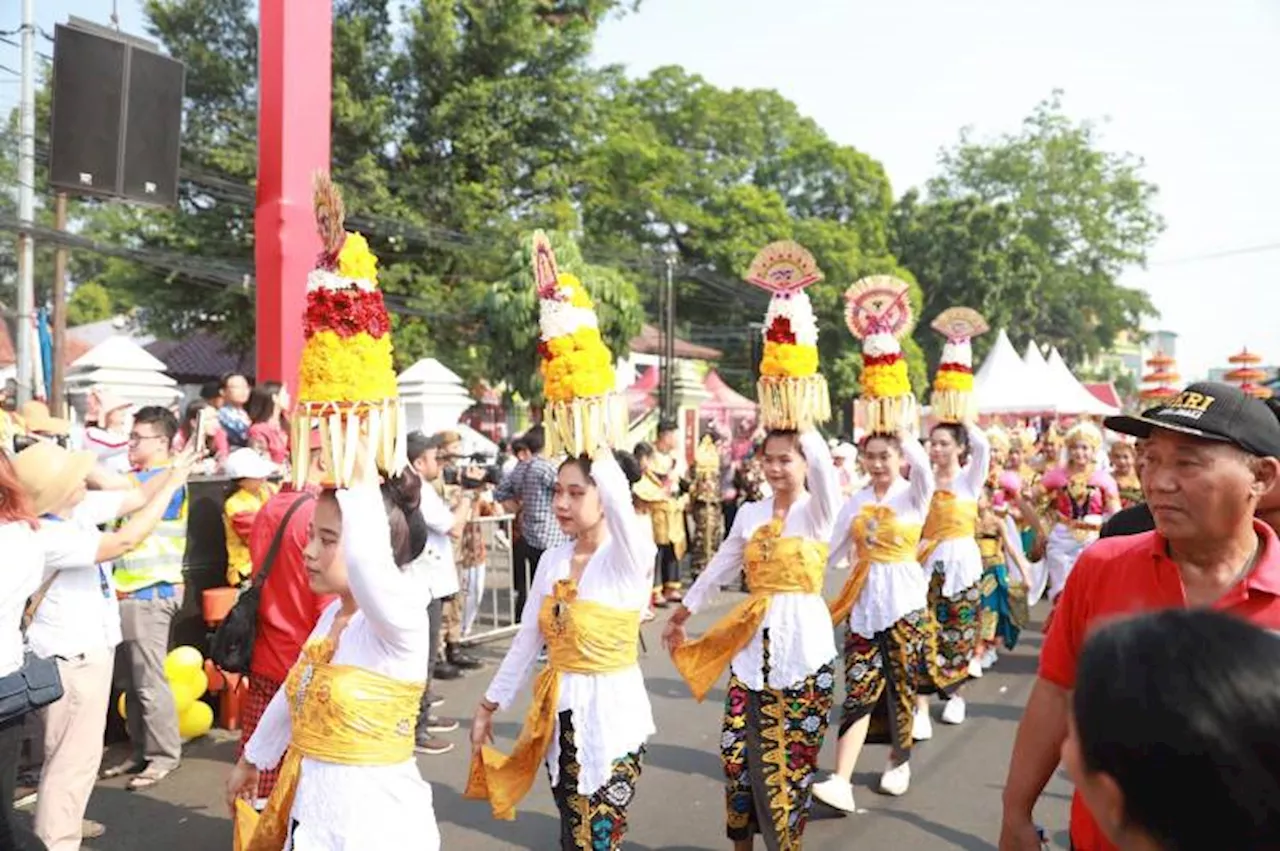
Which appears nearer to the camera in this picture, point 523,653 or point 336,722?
point 336,722

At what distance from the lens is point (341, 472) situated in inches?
102

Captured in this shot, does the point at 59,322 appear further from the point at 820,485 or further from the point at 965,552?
the point at 820,485

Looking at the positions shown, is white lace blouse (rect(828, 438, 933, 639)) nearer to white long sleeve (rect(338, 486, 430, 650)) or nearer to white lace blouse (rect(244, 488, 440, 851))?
white lace blouse (rect(244, 488, 440, 851))

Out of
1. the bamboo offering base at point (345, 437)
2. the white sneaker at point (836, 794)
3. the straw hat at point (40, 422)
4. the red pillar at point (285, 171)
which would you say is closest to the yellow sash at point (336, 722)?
the bamboo offering base at point (345, 437)

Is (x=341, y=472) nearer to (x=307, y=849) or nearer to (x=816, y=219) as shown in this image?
(x=307, y=849)

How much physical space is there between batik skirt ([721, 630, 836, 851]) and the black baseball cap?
2.42m

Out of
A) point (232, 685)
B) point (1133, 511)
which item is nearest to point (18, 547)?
point (232, 685)

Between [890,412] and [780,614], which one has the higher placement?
[890,412]

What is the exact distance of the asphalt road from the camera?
4852mm

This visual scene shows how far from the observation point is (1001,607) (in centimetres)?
845

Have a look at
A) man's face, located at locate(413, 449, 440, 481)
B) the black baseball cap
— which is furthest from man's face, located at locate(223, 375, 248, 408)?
the black baseball cap

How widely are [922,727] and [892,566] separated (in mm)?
1410

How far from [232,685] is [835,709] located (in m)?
3.95

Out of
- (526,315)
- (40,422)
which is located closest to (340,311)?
(40,422)
